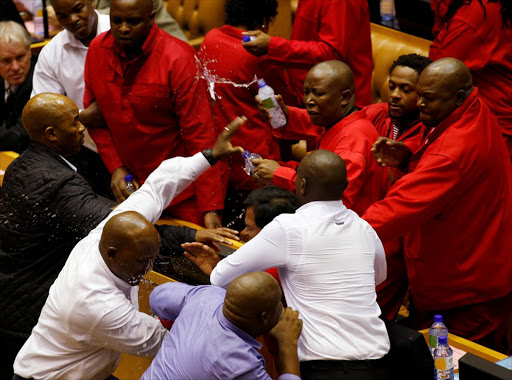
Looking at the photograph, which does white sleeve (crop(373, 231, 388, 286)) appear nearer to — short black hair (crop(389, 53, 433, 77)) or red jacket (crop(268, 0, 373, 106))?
short black hair (crop(389, 53, 433, 77))

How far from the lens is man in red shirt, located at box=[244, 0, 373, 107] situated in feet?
14.7

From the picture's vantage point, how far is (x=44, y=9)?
7109 mm

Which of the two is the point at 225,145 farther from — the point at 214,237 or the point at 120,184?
the point at 120,184

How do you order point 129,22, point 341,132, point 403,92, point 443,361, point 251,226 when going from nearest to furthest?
point 443,361 → point 251,226 → point 341,132 → point 403,92 → point 129,22

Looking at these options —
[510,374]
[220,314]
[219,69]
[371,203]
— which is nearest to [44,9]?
[219,69]

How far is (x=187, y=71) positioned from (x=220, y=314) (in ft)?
5.72

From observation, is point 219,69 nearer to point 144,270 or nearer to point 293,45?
point 293,45

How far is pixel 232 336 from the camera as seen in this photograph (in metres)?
2.73

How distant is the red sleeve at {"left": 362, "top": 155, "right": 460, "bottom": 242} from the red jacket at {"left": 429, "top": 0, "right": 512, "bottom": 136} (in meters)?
1.03

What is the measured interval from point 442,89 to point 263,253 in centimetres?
105

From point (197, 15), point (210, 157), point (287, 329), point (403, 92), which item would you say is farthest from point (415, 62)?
point (197, 15)

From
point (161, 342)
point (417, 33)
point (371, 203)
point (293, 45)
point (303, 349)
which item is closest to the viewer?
point (303, 349)

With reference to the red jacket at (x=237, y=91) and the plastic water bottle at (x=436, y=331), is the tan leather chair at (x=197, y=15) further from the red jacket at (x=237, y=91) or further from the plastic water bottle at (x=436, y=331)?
the plastic water bottle at (x=436, y=331)

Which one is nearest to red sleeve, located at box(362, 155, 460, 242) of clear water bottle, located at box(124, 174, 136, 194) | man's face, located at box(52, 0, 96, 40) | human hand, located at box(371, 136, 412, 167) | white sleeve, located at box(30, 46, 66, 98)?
human hand, located at box(371, 136, 412, 167)
